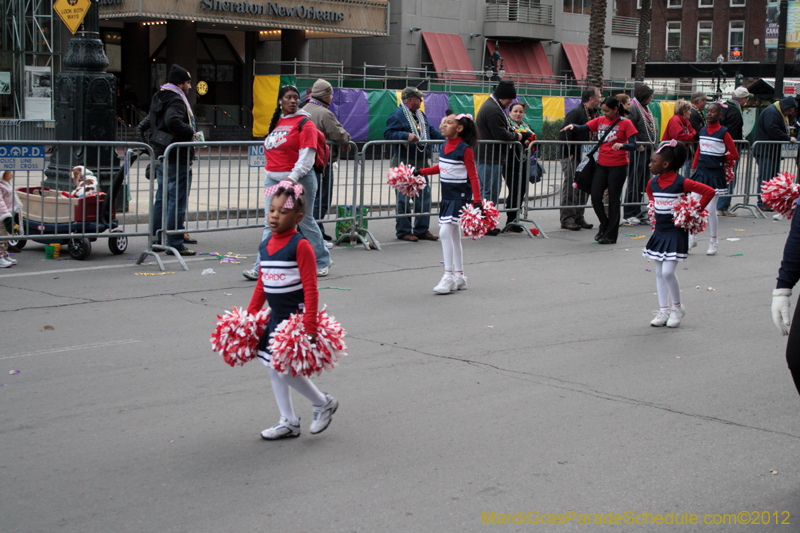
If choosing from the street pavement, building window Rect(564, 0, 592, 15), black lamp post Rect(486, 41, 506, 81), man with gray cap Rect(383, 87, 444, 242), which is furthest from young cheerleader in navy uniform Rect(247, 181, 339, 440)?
building window Rect(564, 0, 592, 15)

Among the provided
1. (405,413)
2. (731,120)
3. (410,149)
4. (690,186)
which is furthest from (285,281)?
(731,120)

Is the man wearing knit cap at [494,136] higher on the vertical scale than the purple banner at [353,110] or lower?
lower

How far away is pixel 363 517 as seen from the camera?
3.75 metres

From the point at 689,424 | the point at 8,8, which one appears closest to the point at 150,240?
the point at 689,424

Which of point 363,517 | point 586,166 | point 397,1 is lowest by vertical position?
point 363,517

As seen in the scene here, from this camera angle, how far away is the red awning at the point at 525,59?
43156 millimetres

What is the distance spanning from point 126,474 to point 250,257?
6.19 metres

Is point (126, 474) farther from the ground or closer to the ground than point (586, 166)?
closer to the ground

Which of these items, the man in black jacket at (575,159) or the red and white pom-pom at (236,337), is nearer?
the red and white pom-pom at (236,337)

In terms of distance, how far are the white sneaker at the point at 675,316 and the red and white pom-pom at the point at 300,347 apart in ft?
12.6

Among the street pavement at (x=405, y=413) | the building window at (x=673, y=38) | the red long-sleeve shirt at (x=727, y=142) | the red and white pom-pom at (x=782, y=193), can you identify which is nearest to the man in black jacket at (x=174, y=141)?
the street pavement at (x=405, y=413)

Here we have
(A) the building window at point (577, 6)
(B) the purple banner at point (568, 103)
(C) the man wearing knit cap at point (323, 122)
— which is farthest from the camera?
(A) the building window at point (577, 6)

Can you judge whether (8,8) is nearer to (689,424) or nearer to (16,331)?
(16,331)

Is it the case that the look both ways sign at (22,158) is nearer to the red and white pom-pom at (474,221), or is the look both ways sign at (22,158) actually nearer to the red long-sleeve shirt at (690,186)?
the red and white pom-pom at (474,221)
